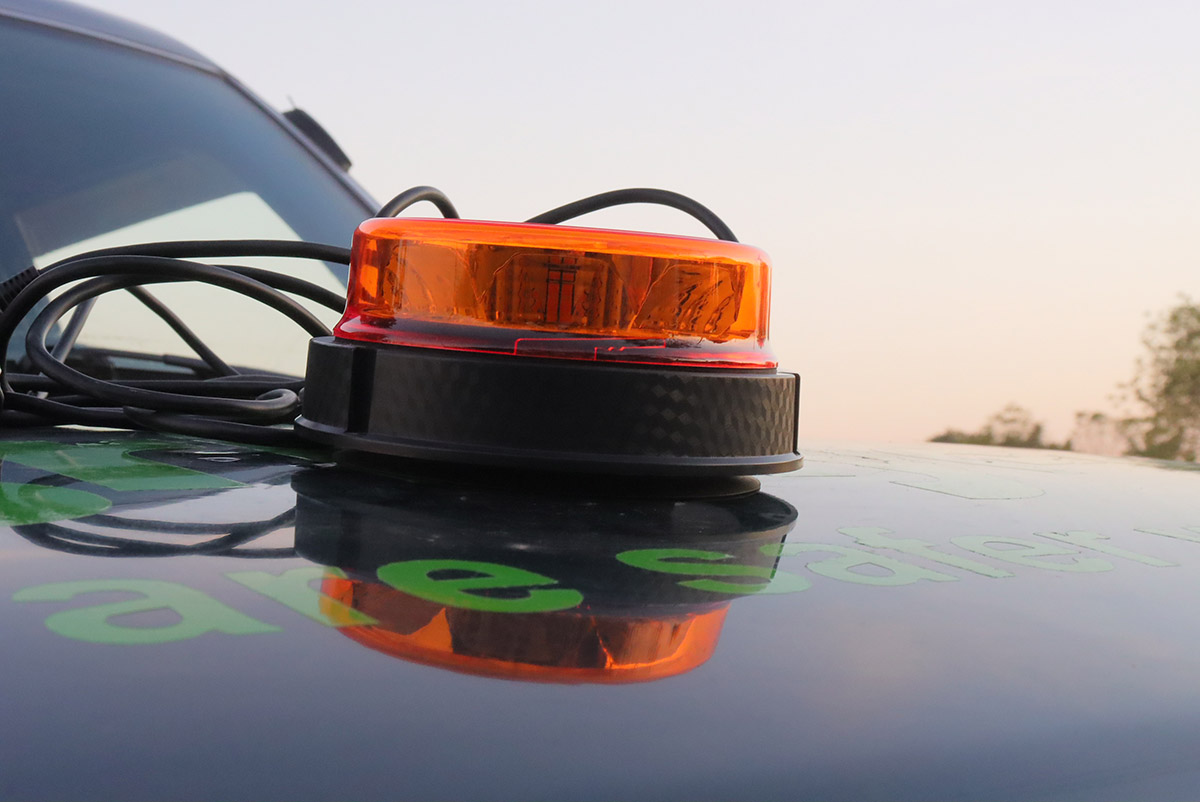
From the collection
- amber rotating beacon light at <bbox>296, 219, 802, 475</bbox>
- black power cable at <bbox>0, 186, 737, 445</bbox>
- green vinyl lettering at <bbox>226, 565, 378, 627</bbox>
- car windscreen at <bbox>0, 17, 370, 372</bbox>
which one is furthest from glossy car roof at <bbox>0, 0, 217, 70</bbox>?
green vinyl lettering at <bbox>226, 565, 378, 627</bbox>

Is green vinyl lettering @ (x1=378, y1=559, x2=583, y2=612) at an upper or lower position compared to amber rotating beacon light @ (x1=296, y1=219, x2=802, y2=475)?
lower

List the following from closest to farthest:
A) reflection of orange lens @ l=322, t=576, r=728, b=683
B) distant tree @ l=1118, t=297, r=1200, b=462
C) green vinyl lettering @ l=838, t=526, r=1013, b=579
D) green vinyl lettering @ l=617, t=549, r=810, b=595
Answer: reflection of orange lens @ l=322, t=576, r=728, b=683 → green vinyl lettering @ l=617, t=549, r=810, b=595 → green vinyl lettering @ l=838, t=526, r=1013, b=579 → distant tree @ l=1118, t=297, r=1200, b=462

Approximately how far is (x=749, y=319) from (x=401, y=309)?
325 mm

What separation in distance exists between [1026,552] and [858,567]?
19 cm

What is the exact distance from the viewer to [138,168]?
1.77m

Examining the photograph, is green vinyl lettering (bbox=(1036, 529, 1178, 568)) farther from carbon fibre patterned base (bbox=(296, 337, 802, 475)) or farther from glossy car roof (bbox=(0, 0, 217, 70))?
glossy car roof (bbox=(0, 0, 217, 70))

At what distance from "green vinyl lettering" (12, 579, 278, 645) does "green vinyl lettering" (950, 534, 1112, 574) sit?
0.56 metres

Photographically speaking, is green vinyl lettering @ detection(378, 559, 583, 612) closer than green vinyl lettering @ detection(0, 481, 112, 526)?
Yes

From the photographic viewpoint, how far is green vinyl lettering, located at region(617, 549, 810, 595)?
0.64m

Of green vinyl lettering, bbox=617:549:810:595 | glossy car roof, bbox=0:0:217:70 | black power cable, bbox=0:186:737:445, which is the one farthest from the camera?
glossy car roof, bbox=0:0:217:70

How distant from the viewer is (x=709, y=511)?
2.95ft

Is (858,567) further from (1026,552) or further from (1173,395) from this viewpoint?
(1173,395)

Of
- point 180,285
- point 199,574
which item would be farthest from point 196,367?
point 199,574

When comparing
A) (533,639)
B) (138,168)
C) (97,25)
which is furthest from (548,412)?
(97,25)
